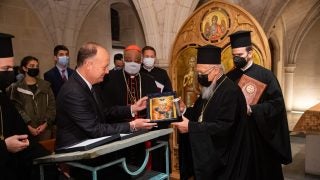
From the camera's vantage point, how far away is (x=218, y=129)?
2371 mm

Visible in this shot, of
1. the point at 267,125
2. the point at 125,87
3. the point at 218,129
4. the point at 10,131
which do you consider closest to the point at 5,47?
the point at 10,131

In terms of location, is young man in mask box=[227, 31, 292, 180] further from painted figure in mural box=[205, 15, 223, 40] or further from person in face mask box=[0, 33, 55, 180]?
person in face mask box=[0, 33, 55, 180]

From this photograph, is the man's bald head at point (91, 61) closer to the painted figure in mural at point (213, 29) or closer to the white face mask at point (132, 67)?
the white face mask at point (132, 67)

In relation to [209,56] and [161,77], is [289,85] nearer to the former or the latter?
[161,77]

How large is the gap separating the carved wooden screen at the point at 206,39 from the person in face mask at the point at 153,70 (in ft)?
0.72

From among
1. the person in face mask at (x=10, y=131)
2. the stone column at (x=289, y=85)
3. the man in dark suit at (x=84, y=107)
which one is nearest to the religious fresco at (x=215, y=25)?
the man in dark suit at (x=84, y=107)

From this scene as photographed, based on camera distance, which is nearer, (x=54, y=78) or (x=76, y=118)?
(x=76, y=118)

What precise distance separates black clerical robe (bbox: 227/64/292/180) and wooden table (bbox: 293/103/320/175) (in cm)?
153

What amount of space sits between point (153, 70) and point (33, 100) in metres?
1.57

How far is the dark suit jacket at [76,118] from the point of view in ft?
6.37

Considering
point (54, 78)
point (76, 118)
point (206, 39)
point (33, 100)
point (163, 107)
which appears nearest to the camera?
point (76, 118)

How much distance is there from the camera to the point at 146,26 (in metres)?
5.13

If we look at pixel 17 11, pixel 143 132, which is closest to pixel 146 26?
pixel 17 11

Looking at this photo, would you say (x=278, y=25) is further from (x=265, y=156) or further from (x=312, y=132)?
(x=265, y=156)
